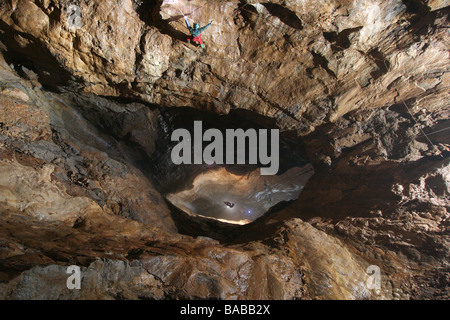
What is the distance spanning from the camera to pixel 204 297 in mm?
3182

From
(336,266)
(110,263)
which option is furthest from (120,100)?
(336,266)

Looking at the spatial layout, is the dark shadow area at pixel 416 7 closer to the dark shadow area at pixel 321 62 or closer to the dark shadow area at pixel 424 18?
the dark shadow area at pixel 424 18

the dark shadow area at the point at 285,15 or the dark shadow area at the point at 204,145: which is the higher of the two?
the dark shadow area at the point at 285,15

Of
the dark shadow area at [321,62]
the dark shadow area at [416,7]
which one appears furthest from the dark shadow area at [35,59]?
the dark shadow area at [416,7]

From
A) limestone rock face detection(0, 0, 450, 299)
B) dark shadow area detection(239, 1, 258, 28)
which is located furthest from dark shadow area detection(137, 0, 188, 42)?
dark shadow area detection(239, 1, 258, 28)

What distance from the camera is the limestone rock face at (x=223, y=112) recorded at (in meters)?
3.43

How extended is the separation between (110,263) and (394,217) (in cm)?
554

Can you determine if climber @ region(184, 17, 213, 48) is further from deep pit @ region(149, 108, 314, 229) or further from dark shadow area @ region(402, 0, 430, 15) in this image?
dark shadow area @ region(402, 0, 430, 15)

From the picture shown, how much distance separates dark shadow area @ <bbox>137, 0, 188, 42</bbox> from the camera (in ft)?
14.3

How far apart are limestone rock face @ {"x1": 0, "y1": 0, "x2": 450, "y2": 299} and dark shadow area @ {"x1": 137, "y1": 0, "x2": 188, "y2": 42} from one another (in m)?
0.02

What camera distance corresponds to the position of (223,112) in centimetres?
654

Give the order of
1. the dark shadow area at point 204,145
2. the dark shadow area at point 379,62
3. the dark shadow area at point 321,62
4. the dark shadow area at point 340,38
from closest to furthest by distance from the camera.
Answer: the dark shadow area at point 340,38, the dark shadow area at point 379,62, the dark shadow area at point 321,62, the dark shadow area at point 204,145

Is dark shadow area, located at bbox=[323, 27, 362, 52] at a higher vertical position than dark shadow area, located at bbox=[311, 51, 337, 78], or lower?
higher

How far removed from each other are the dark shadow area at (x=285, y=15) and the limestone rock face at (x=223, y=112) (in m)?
0.02
